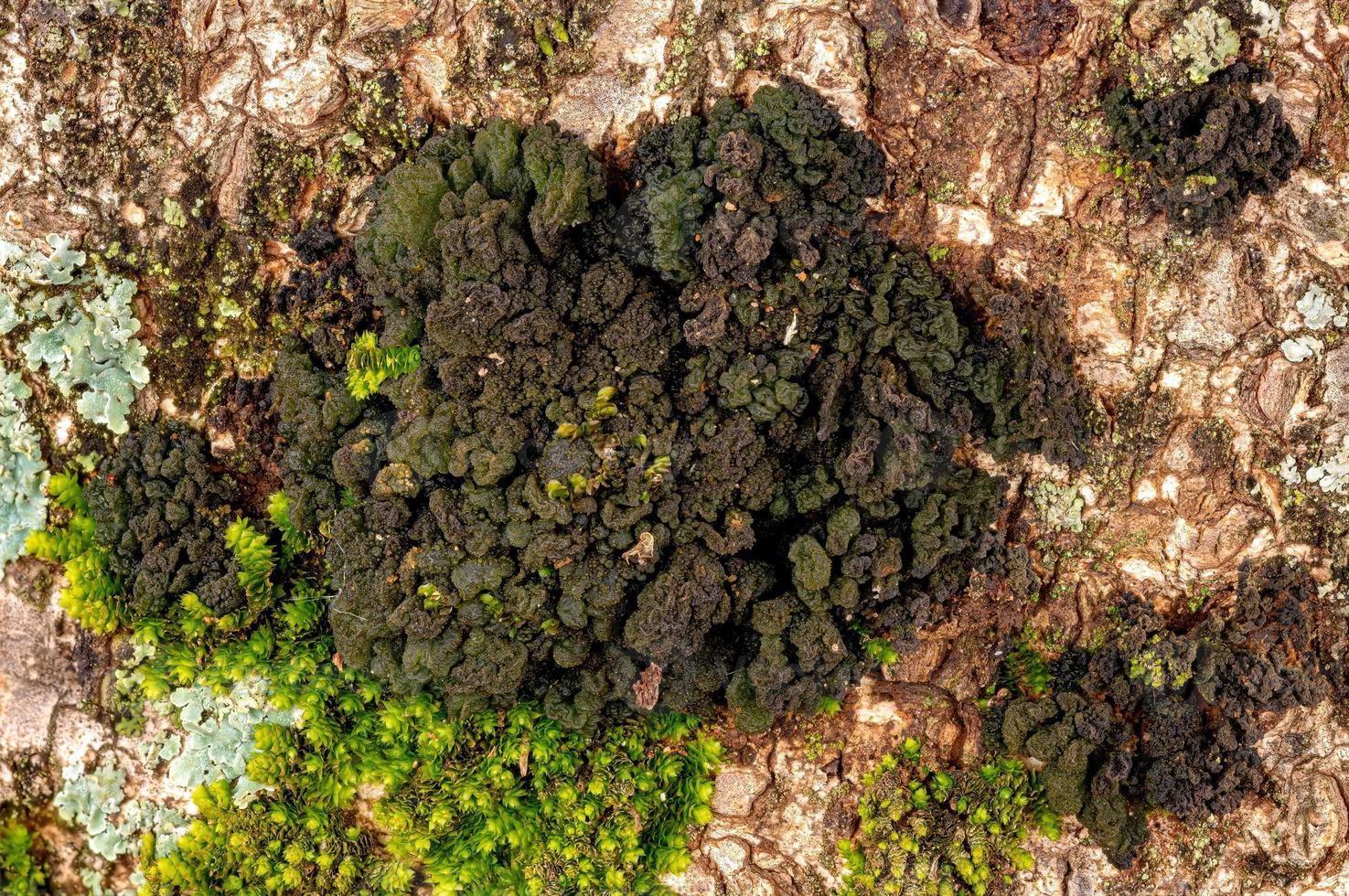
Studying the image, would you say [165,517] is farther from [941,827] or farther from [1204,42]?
[1204,42]

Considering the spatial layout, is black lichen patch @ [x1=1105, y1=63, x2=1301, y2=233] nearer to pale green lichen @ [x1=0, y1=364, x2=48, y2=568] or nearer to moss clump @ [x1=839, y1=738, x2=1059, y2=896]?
moss clump @ [x1=839, y1=738, x2=1059, y2=896]

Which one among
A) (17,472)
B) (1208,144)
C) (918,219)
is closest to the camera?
(1208,144)

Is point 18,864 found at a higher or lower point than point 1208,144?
lower

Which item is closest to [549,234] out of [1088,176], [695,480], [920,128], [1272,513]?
[695,480]

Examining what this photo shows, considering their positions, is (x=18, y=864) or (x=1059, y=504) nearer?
(x=1059, y=504)

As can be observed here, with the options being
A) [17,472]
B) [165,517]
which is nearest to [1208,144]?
[165,517]

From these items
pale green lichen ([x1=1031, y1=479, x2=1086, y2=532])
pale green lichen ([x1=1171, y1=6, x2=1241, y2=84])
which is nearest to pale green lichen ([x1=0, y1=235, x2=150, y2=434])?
pale green lichen ([x1=1031, y1=479, x2=1086, y2=532])
